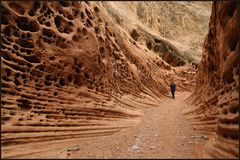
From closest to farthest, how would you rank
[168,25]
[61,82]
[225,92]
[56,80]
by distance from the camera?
[225,92] < [56,80] < [61,82] < [168,25]

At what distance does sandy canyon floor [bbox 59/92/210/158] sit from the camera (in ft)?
21.4

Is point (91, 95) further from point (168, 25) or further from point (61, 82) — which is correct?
point (168, 25)

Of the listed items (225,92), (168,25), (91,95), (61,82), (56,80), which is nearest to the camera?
(225,92)

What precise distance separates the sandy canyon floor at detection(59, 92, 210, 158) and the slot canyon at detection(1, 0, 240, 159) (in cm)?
2

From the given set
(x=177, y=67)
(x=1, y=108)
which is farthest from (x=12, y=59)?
(x=177, y=67)

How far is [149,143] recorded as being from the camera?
294 inches

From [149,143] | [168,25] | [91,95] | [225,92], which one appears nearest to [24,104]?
[91,95]

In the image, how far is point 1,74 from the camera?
752 cm

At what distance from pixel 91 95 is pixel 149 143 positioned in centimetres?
270

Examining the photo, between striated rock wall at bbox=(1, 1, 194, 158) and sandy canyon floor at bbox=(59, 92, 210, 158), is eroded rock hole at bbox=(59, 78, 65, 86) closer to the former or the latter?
striated rock wall at bbox=(1, 1, 194, 158)

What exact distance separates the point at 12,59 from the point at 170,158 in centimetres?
481

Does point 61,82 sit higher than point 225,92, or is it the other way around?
point 61,82

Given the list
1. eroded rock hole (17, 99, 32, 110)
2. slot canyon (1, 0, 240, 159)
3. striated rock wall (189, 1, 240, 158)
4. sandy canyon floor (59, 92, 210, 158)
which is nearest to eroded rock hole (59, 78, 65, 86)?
slot canyon (1, 0, 240, 159)

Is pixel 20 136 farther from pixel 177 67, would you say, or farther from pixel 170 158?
pixel 177 67
